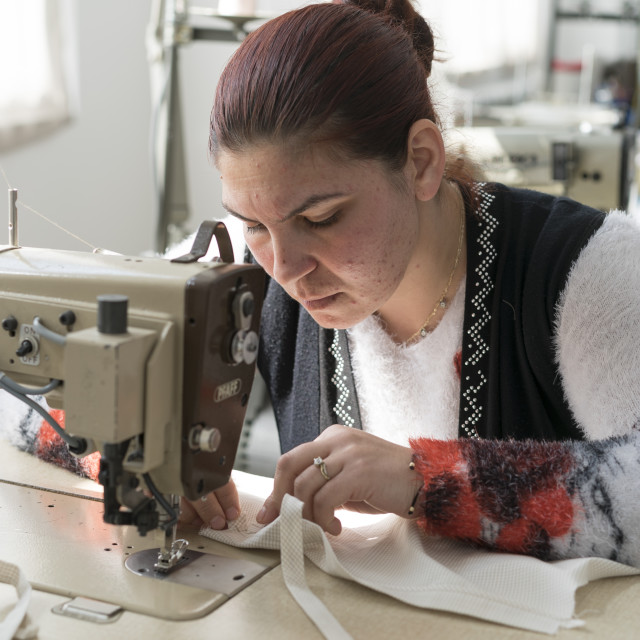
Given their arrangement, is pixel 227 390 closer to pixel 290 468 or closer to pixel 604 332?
pixel 290 468

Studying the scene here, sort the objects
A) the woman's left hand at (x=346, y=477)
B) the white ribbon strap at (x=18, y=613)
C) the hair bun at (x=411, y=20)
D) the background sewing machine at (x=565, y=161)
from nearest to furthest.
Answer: the white ribbon strap at (x=18, y=613) < the woman's left hand at (x=346, y=477) < the hair bun at (x=411, y=20) < the background sewing machine at (x=565, y=161)

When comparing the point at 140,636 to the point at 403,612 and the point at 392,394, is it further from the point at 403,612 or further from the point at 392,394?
the point at 392,394

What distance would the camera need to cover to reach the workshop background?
2676mm

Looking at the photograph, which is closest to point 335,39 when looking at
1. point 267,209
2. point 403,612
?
point 267,209

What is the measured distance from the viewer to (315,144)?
1232 mm

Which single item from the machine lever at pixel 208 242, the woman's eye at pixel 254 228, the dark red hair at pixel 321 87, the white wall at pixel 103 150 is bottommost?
the white wall at pixel 103 150

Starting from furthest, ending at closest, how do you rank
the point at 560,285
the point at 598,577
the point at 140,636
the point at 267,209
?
the point at 560,285 → the point at 267,209 → the point at 598,577 → the point at 140,636

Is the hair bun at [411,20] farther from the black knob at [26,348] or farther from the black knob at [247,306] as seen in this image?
Answer: the black knob at [26,348]

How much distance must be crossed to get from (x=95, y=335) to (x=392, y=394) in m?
0.80

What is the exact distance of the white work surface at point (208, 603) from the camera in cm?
97

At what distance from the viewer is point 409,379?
5.43 ft

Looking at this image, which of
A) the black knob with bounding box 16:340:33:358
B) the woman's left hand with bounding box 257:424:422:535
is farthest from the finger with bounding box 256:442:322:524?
the black knob with bounding box 16:340:33:358

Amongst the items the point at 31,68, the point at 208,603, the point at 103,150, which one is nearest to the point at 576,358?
the point at 208,603

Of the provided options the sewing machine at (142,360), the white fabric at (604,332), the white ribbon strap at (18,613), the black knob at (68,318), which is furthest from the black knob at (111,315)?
the white fabric at (604,332)
